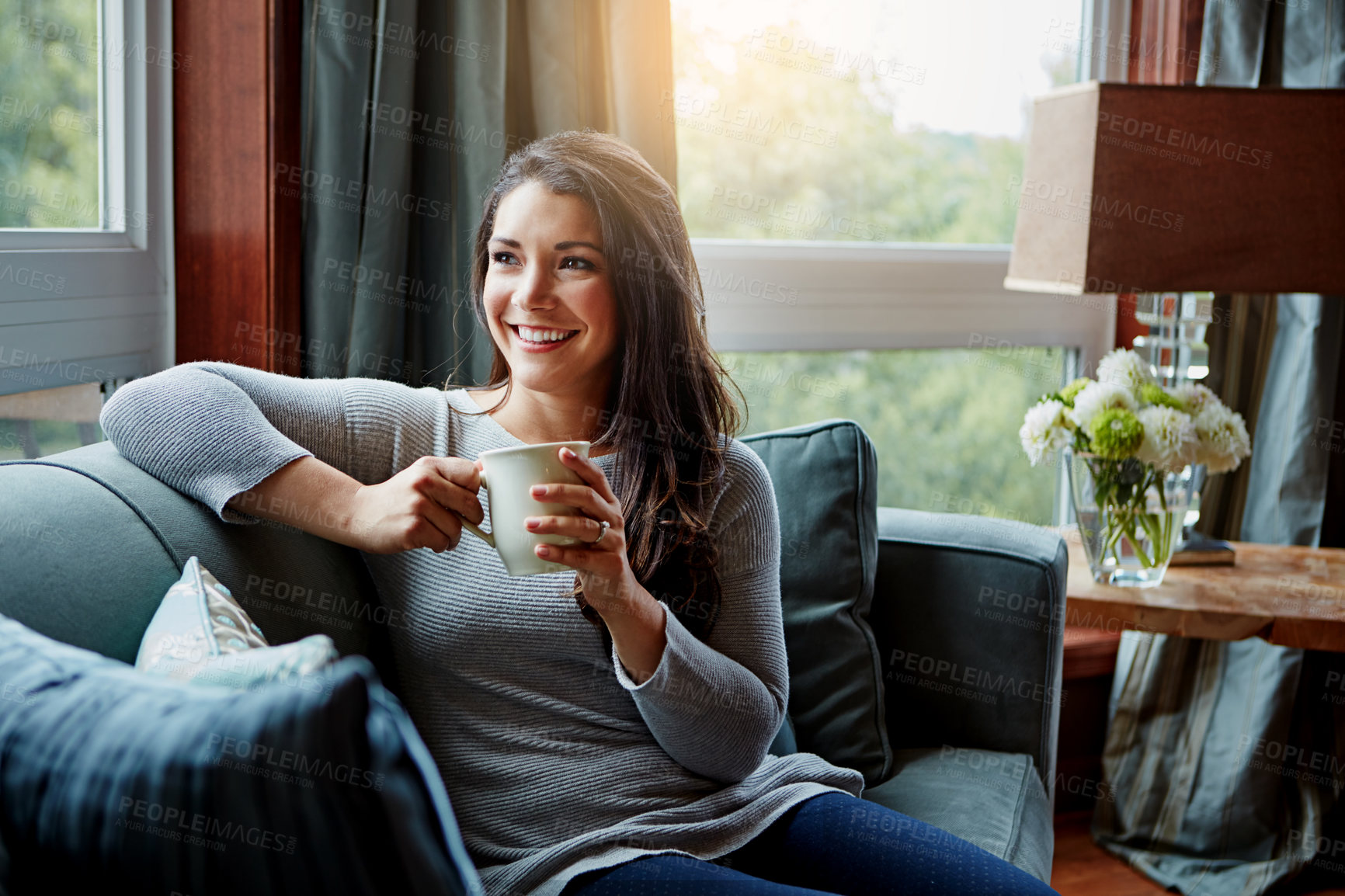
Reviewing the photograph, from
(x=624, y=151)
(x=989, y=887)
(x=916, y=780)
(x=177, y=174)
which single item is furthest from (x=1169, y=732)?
(x=177, y=174)

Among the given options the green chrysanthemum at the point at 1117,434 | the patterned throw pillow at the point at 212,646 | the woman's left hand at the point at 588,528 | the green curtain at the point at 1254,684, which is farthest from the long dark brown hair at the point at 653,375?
the green curtain at the point at 1254,684

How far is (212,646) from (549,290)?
0.55 m

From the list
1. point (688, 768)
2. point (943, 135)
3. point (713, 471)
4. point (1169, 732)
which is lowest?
point (1169, 732)

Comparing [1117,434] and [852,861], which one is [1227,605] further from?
[852,861]

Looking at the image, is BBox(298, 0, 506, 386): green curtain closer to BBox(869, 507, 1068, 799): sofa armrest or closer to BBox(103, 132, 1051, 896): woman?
BBox(103, 132, 1051, 896): woman

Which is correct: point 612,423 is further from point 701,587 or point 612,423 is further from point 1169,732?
point 1169,732

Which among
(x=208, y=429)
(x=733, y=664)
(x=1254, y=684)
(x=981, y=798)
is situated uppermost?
(x=208, y=429)

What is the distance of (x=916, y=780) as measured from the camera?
1466 mm

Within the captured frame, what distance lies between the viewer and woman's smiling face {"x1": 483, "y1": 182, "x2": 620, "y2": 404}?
1.20 m

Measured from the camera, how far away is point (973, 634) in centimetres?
156

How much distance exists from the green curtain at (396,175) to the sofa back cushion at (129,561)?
1.77ft

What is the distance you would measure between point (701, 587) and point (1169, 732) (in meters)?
1.49

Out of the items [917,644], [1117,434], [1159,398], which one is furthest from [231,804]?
[1159,398]

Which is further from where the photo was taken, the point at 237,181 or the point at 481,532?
the point at 237,181
